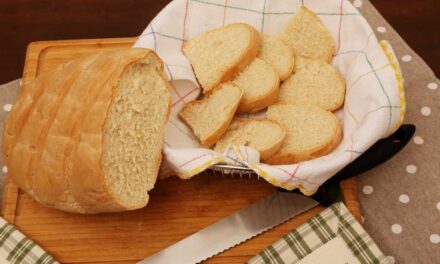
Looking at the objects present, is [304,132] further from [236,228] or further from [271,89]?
[236,228]

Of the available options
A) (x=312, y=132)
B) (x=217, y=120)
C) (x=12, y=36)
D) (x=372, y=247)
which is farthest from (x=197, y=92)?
(x=12, y=36)

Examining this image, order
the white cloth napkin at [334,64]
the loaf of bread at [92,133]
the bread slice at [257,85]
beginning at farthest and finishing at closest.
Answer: the bread slice at [257,85]
the white cloth napkin at [334,64]
the loaf of bread at [92,133]

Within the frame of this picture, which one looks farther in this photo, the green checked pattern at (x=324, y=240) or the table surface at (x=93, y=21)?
the table surface at (x=93, y=21)

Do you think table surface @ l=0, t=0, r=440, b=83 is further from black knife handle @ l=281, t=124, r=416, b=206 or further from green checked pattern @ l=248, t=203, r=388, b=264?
green checked pattern @ l=248, t=203, r=388, b=264

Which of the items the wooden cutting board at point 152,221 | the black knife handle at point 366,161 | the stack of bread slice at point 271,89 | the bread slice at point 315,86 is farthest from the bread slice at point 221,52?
the black knife handle at point 366,161

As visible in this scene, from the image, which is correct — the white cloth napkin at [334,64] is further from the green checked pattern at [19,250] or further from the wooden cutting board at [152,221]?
the green checked pattern at [19,250]

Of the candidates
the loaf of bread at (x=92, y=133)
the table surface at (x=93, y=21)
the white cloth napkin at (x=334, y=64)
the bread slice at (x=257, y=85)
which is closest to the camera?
the loaf of bread at (x=92, y=133)

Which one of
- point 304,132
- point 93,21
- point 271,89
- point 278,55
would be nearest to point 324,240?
point 304,132

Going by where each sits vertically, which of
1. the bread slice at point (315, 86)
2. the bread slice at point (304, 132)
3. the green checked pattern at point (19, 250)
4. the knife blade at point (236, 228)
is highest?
the bread slice at point (315, 86)
